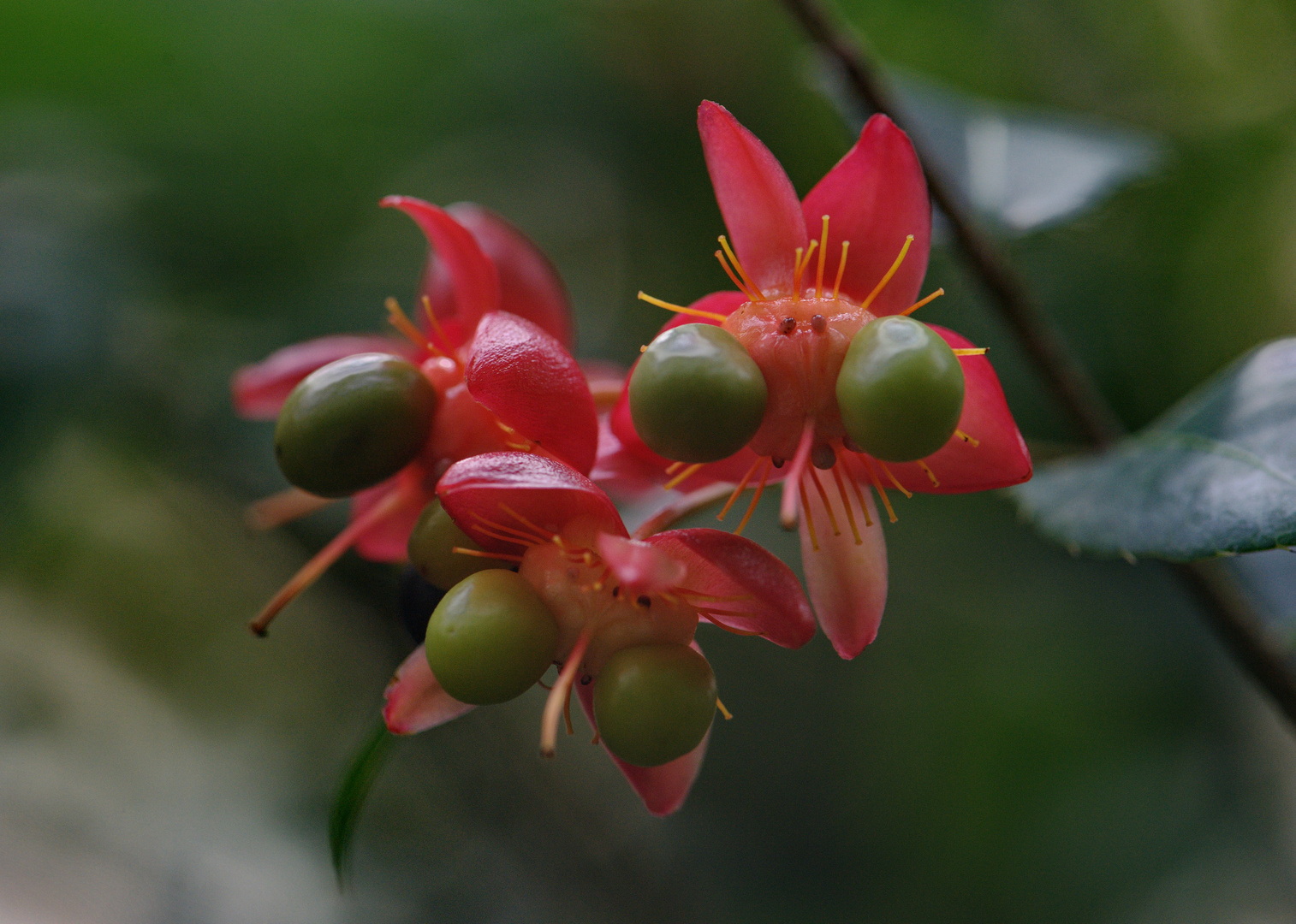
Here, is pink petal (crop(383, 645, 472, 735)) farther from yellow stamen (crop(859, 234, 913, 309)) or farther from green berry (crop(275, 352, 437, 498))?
yellow stamen (crop(859, 234, 913, 309))

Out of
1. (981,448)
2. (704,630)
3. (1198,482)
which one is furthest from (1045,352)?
(704,630)

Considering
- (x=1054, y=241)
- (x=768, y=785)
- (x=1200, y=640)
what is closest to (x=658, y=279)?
(x=1054, y=241)

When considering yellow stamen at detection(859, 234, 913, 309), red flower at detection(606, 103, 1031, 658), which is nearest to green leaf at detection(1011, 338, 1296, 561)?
red flower at detection(606, 103, 1031, 658)

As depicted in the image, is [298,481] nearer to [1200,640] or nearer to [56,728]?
[56,728]

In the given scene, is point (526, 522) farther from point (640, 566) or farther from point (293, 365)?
point (293, 365)

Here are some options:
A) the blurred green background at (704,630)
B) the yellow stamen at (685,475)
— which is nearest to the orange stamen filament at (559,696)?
the yellow stamen at (685,475)

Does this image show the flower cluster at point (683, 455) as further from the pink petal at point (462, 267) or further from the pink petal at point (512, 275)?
the pink petal at point (512, 275)
